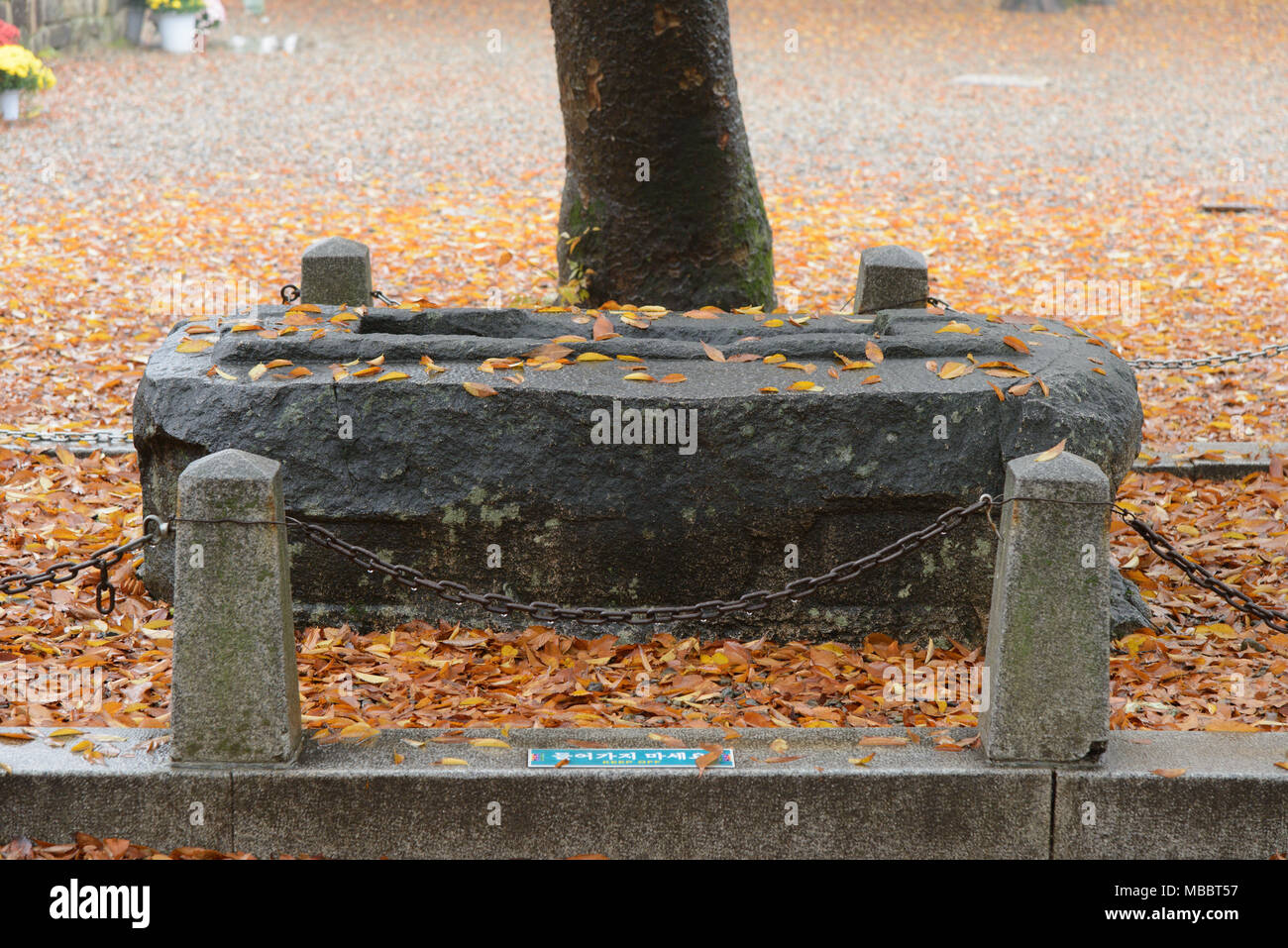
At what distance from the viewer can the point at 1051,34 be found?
Answer: 21.2 m

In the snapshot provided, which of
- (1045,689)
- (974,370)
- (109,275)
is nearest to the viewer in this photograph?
(1045,689)

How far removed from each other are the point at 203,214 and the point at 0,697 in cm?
806

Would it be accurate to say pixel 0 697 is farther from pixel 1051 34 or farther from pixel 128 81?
pixel 1051 34

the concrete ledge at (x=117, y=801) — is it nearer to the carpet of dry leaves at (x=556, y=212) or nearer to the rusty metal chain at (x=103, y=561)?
the carpet of dry leaves at (x=556, y=212)

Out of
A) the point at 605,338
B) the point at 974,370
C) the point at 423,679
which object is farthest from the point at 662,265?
the point at 423,679

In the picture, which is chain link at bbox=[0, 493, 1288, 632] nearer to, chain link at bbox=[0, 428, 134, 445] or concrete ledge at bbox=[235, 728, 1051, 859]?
concrete ledge at bbox=[235, 728, 1051, 859]

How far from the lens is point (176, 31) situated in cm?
Result: 1891

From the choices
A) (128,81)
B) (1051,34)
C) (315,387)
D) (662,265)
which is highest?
(1051,34)

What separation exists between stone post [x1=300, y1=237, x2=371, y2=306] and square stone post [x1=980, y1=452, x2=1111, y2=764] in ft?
12.1

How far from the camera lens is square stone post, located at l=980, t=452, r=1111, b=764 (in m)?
3.34

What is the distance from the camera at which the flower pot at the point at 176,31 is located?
18.9 metres

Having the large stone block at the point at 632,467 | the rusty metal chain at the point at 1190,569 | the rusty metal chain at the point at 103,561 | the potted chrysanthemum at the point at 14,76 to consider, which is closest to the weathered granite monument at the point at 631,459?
the large stone block at the point at 632,467

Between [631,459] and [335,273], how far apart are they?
245 cm

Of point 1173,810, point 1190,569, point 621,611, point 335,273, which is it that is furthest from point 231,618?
point 335,273
